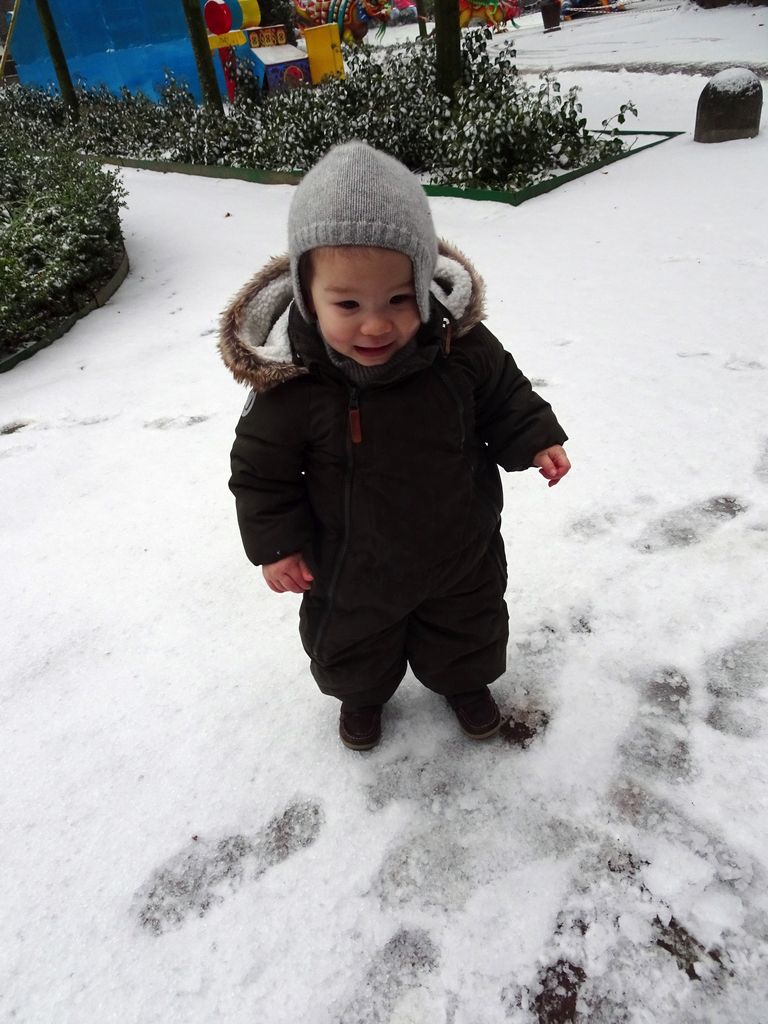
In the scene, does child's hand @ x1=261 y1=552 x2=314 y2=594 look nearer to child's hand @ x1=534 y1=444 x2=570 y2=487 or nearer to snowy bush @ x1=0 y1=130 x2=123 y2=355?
child's hand @ x1=534 y1=444 x2=570 y2=487

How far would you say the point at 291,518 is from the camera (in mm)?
1274

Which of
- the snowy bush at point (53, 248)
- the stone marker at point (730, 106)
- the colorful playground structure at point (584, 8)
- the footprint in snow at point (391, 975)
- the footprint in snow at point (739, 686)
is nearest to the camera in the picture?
the footprint in snow at point (391, 975)

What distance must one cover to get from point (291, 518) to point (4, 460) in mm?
2504

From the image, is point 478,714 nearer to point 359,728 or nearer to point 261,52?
point 359,728

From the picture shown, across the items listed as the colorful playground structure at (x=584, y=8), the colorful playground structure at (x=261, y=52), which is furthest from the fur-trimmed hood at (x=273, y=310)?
the colorful playground structure at (x=584, y=8)

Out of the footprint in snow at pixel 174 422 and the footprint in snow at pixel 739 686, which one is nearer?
the footprint in snow at pixel 739 686

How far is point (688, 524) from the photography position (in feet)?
6.98

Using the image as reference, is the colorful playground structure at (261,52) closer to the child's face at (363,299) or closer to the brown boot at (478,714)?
the child's face at (363,299)

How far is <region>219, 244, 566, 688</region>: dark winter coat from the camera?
120 centimetres

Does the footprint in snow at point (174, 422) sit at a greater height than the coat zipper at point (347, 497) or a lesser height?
lesser

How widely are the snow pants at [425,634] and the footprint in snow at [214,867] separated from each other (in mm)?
291

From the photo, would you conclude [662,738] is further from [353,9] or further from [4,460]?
[353,9]

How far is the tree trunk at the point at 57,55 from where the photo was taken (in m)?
10.3

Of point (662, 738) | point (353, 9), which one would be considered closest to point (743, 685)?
point (662, 738)
